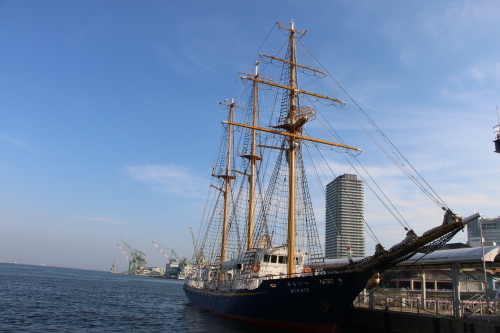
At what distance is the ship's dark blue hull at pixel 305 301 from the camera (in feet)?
84.8

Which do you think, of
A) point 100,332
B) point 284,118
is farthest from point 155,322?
point 284,118

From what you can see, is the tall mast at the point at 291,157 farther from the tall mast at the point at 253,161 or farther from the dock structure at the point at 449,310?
the tall mast at the point at 253,161

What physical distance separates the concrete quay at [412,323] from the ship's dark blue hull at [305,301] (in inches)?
189

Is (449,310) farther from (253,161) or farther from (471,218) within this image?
(253,161)

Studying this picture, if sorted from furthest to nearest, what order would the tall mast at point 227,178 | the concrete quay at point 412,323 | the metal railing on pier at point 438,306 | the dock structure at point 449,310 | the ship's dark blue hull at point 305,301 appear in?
the tall mast at point 227,178 → the ship's dark blue hull at point 305,301 → the metal railing on pier at point 438,306 → the dock structure at point 449,310 → the concrete quay at point 412,323

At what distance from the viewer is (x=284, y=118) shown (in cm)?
3703

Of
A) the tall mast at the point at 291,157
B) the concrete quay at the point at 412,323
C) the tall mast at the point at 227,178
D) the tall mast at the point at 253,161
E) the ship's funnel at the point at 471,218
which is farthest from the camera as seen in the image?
the tall mast at the point at 227,178

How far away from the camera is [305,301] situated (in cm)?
2703

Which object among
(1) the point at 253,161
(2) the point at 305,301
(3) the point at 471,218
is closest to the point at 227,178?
(1) the point at 253,161

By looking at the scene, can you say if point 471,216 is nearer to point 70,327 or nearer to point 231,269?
point 231,269

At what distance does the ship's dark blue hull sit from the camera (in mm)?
25844

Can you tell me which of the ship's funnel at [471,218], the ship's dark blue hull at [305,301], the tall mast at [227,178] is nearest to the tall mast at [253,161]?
the tall mast at [227,178]

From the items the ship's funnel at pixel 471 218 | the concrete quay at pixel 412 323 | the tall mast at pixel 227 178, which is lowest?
the concrete quay at pixel 412 323

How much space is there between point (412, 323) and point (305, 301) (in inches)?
314
